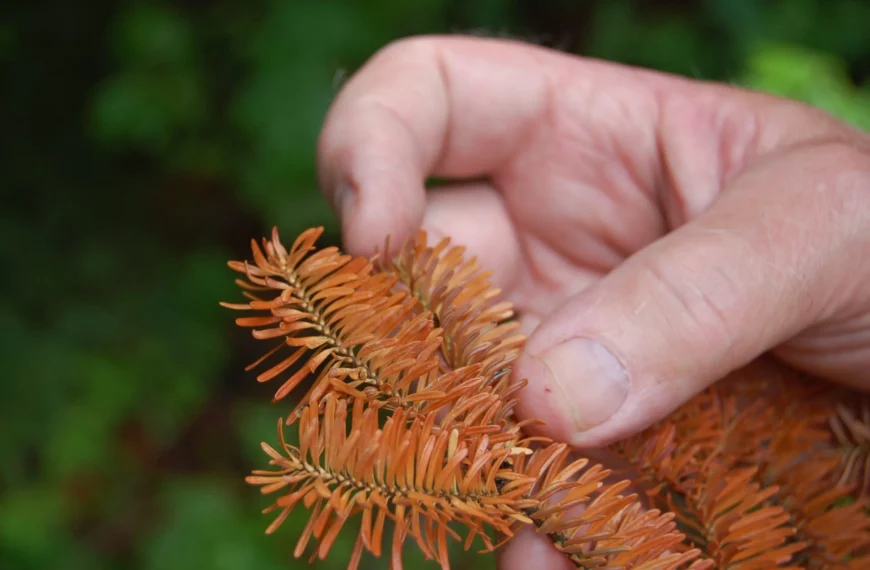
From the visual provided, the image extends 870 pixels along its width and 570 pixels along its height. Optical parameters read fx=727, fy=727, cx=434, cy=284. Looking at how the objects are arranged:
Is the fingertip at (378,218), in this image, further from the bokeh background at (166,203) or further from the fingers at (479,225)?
the bokeh background at (166,203)

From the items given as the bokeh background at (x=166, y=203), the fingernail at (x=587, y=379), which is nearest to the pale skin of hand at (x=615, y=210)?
the fingernail at (x=587, y=379)

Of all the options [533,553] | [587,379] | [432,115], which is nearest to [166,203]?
[432,115]

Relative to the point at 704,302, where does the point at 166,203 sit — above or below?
above

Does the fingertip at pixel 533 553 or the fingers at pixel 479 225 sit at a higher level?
the fingers at pixel 479 225

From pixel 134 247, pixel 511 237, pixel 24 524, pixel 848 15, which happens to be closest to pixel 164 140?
pixel 134 247

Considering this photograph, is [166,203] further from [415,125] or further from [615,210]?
[615,210]

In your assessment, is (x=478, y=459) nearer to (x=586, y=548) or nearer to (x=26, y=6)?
(x=586, y=548)

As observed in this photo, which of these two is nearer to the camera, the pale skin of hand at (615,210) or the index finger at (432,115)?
the pale skin of hand at (615,210)
